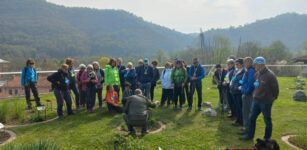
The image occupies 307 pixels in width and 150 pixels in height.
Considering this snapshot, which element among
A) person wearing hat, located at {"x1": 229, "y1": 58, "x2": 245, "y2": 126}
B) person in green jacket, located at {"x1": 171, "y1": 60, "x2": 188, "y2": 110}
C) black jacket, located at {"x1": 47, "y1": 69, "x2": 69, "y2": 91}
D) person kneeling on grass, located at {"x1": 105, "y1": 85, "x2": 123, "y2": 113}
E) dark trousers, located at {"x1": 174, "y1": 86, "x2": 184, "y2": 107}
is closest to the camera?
person wearing hat, located at {"x1": 229, "y1": 58, "x2": 245, "y2": 126}

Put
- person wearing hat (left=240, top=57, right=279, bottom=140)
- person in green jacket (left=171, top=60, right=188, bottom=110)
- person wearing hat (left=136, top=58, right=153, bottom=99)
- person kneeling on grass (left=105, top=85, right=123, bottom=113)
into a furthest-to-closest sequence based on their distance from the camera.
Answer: person wearing hat (left=136, top=58, right=153, bottom=99), person in green jacket (left=171, top=60, right=188, bottom=110), person kneeling on grass (left=105, top=85, right=123, bottom=113), person wearing hat (left=240, top=57, right=279, bottom=140)

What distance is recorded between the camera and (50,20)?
16388cm

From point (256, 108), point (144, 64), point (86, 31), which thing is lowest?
point (256, 108)

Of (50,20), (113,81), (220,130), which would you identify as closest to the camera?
(220,130)

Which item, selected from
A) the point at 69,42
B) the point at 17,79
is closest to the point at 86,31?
the point at 69,42

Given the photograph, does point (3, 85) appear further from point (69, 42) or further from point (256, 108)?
point (69, 42)

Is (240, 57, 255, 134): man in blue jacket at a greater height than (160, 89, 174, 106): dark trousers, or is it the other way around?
(240, 57, 255, 134): man in blue jacket

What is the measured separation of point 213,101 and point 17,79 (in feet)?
26.2

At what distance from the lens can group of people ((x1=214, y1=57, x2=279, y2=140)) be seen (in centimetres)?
745

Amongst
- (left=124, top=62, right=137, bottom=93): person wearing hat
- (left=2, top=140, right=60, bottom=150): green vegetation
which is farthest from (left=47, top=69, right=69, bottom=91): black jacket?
(left=2, top=140, right=60, bottom=150): green vegetation

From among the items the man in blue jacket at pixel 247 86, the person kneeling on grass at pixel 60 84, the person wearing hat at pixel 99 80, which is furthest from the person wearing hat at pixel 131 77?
the man in blue jacket at pixel 247 86

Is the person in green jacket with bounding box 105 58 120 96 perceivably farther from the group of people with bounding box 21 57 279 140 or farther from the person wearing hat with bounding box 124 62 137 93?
the person wearing hat with bounding box 124 62 137 93

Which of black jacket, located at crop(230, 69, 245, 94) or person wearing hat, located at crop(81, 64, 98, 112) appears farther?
person wearing hat, located at crop(81, 64, 98, 112)

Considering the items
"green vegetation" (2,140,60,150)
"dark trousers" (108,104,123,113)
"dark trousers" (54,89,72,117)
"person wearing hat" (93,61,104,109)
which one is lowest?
"dark trousers" (108,104,123,113)
